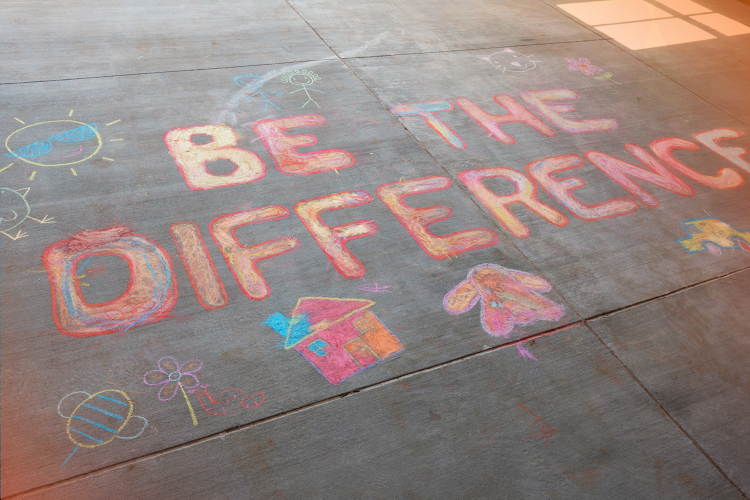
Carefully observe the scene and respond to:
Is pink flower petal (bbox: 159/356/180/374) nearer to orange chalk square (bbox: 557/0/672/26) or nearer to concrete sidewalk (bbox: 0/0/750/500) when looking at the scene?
concrete sidewalk (bbox: 0/0/750/500)

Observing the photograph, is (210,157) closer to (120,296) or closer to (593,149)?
(120,296)

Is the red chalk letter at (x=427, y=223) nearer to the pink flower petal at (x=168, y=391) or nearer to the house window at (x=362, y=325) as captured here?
the house window at (x=362, y=325)

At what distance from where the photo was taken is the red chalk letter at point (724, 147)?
4.80 metres

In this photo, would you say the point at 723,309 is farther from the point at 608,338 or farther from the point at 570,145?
the point at 570,145

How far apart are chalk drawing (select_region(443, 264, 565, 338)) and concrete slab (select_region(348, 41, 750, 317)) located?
0.57 ft

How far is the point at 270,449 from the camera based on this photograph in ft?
7.56

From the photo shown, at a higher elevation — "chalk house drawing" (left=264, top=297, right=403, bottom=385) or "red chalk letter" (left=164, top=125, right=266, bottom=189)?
"red chalk letter" (left=164, top=125, right=266, bottom=189)

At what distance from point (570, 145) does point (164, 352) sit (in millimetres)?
3705

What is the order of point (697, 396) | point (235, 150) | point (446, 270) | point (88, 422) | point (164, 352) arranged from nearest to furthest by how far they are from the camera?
1. point (88, 422)
2. point (164, 352)
3. point (697, 396)
4. point (446, 270)
5. point (235, 150)

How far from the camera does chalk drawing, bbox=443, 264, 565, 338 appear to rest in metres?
3.05

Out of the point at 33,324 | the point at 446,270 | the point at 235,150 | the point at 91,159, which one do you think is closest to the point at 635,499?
the point at 446,270

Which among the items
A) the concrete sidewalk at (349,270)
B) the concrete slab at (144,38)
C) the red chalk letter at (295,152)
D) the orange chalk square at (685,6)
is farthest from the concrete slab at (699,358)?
the orange chalk square at (685,6)

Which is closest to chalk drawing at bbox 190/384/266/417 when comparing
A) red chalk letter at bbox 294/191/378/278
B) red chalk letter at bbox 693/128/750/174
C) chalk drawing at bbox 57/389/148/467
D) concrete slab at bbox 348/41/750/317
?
chalk drawing at bbox 57/389/148/467

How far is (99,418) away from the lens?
89.9 inches
